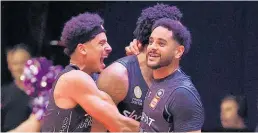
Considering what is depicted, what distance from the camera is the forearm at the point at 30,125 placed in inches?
75.6

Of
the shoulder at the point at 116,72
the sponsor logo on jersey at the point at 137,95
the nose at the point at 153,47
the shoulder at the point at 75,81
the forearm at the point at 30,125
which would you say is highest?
the nose at the point at 153,47

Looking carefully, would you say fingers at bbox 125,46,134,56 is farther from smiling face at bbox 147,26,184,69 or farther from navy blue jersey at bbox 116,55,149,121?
smiling face at bbox 147,26,184,69

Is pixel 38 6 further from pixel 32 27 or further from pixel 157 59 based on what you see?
pixel 157 59

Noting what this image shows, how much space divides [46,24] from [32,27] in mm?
61

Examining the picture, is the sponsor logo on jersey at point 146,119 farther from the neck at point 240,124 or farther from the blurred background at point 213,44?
the neck at point 240,124

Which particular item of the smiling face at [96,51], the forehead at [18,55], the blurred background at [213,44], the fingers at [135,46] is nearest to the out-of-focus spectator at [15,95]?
the forehead at [18,55]

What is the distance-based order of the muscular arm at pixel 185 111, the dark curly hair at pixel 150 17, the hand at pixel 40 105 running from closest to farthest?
the muscular arm at pixel 185 111 < the dark curly hair at pixel 150 17 < the hand at pixel 40 105

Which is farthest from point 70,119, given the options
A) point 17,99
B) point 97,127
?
point 17,99

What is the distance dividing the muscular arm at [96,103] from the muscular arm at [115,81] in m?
0.02

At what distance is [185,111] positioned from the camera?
1596 millimetres

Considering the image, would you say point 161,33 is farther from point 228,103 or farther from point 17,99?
point 17,99

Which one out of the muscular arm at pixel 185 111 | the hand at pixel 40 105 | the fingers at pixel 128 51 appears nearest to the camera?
the muscular arm at pixel 185 111

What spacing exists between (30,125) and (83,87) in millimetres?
284

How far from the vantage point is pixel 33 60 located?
192 cm
